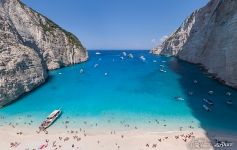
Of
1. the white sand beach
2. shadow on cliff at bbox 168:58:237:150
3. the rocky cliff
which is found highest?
the rocky cliff

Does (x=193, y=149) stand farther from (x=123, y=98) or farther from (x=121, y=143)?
(x=123, y=98)

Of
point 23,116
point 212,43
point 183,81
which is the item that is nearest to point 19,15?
point 23,116

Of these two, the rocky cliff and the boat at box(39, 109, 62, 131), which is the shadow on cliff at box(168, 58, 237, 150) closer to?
the boat at box(39, 109, 62, 131)

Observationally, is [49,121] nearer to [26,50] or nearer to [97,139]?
[97,139]

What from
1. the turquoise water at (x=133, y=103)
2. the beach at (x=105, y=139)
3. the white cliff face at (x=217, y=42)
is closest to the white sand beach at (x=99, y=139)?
the beach at (x=105, y=139)

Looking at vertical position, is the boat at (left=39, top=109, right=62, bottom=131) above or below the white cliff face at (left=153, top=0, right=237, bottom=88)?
below

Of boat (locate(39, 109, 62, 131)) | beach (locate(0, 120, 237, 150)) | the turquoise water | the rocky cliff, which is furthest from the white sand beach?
the rocky cliff

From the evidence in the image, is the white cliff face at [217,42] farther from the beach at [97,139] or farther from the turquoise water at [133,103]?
the beach at [97,139]

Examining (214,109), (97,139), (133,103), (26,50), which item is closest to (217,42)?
(214,109)
